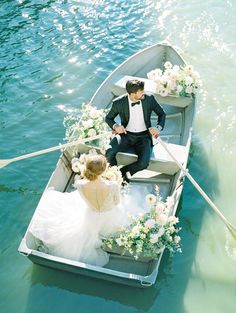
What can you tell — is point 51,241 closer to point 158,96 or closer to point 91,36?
point 158,96

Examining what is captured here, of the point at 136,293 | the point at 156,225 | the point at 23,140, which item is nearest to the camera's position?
the point at 156,225

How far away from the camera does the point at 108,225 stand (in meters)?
7.03

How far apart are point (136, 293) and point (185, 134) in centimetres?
333

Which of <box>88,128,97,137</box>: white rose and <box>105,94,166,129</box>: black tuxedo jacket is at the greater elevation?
<box>105,94,166,129</box>: black tuxedo jacket

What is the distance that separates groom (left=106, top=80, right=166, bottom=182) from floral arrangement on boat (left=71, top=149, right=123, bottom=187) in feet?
1.25

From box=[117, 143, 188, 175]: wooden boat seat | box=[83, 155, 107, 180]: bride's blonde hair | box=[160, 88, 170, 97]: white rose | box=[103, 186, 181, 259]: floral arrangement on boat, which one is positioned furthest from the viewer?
box=[160, 88, 170, 97]: white rose

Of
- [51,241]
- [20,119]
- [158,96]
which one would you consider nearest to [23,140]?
[20,119]

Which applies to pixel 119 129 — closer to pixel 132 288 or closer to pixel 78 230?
pixel 78 230

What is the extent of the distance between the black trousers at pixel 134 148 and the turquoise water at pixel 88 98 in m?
1.27

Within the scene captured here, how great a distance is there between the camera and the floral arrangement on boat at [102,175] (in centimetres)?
716

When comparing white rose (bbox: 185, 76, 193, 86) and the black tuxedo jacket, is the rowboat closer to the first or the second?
white rose (bbox: 185, 76, 193, 86)

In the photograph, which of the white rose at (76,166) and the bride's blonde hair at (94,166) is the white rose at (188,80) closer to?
the white rose at (76,166)

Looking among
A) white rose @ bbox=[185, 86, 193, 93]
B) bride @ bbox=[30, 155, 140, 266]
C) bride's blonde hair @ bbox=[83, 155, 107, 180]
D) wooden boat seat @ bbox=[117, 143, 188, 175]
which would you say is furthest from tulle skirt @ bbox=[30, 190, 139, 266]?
white rose @ bbox=[185, 86, 193, 93]

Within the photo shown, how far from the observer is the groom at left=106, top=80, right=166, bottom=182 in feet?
26.3
